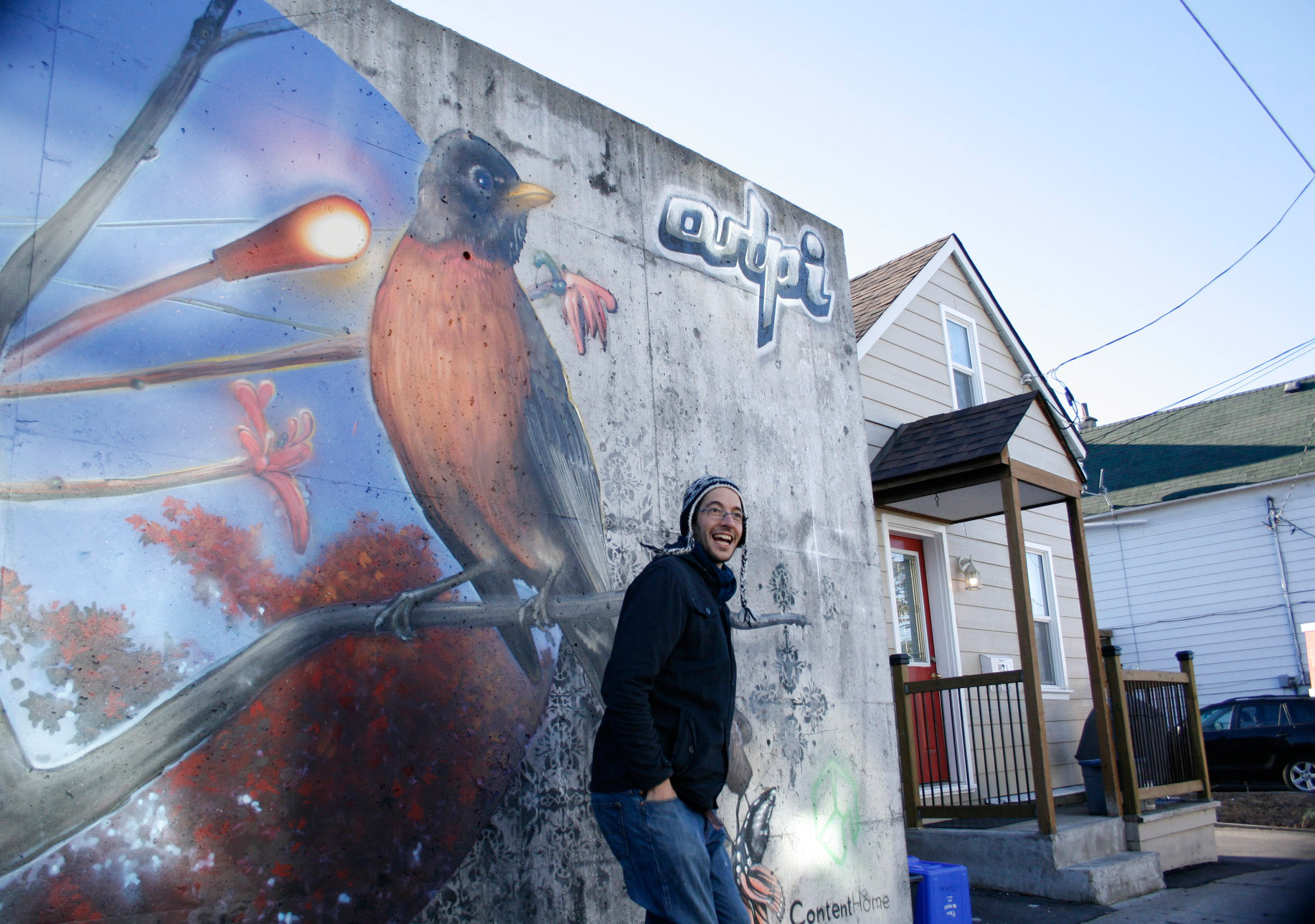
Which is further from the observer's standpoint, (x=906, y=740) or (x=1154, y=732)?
(x=1154, y=732)

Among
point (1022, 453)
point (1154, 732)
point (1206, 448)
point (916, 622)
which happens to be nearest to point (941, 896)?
point (1022, 453)

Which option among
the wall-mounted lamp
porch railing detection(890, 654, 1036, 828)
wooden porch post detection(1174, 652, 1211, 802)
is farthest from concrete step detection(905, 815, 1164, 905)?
the wall-mounted lamp

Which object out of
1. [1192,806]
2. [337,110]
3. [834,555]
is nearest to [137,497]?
[337,110]

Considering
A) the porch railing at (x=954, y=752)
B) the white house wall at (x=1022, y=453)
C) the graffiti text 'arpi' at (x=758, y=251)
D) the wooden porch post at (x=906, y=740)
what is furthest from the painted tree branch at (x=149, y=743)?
the white house wall at (x=1022, y=453)

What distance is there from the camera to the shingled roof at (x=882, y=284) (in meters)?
9.22

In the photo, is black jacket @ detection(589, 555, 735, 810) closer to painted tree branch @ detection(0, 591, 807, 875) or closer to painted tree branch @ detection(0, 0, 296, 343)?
painted tree branch @ detection(0, 591, 807, 875)

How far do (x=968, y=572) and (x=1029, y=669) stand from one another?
234cm

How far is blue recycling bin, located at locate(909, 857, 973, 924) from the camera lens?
16.9 feet

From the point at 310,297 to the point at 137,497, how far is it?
96 cm

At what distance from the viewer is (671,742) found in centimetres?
292

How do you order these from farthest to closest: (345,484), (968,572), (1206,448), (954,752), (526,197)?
(1206,448) < (968,572) < (954,752) < (526,197) < (345,484)

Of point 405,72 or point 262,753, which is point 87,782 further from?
point 405,72

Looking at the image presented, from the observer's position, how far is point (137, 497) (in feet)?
9.64

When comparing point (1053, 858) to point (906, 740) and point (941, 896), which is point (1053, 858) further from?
point (941, 896)
